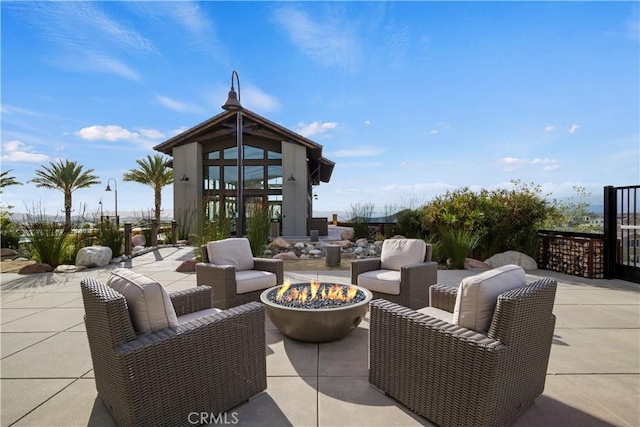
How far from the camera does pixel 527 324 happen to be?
1.40 m

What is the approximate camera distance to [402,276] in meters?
2.99

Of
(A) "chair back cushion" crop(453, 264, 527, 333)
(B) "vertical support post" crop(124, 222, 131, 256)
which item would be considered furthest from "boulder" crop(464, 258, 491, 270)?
(B) "vertical support post" crop(124, 222, 131, 256)

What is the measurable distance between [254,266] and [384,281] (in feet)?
5.12

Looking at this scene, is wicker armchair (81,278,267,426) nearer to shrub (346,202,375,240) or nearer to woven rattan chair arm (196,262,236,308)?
woven rattan chair arm (196,262,236,308)

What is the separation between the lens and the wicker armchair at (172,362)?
1292mm

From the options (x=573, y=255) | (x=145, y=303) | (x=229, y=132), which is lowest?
(x=573, y=255)

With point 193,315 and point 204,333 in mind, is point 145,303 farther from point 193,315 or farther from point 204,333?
point 193,315

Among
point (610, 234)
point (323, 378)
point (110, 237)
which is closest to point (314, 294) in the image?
point (323, 378)

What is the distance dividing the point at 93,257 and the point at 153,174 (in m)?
14.4

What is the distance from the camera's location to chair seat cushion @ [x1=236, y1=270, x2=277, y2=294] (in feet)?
10.3

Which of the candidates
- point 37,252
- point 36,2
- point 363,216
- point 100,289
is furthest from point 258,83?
point 100,289

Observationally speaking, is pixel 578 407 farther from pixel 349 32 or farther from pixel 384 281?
pixel 349 32

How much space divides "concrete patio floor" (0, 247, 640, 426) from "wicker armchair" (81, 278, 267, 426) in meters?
0.17

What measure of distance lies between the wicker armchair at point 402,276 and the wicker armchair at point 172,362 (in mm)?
1693
